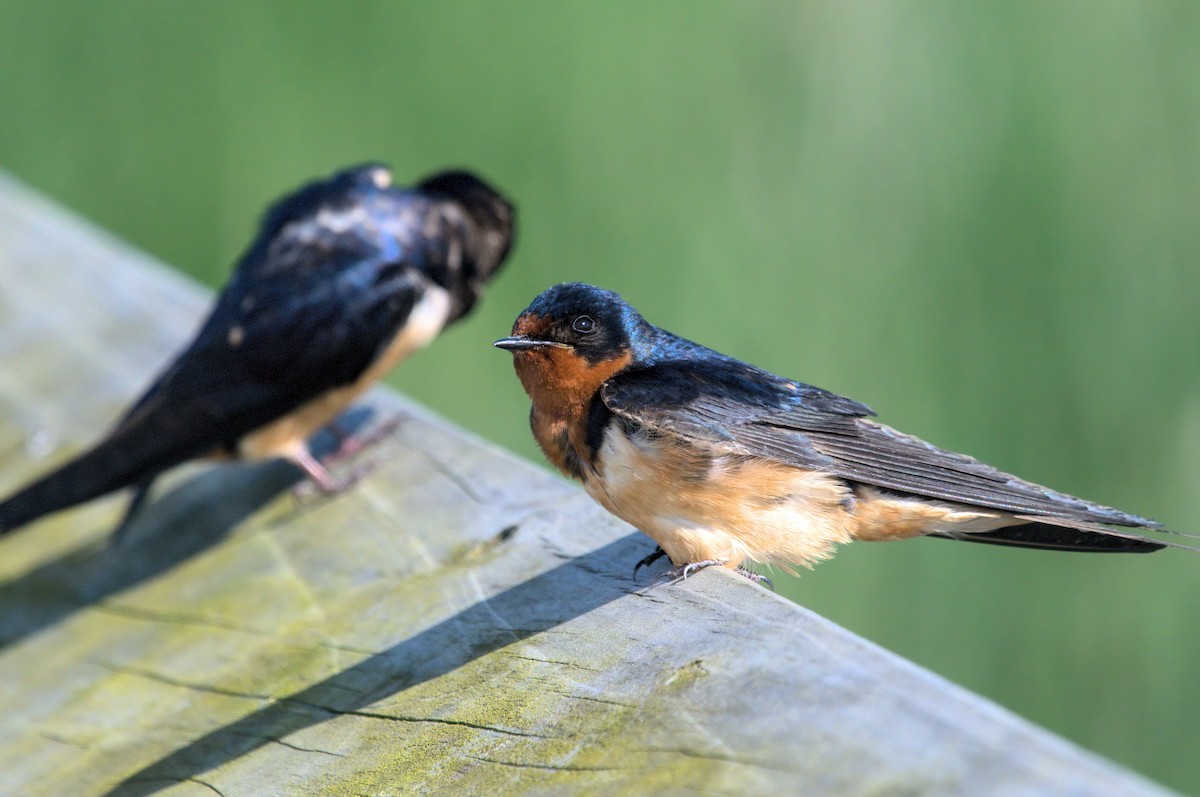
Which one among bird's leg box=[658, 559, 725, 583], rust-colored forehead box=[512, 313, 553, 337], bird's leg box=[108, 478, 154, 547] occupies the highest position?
rust-colored forehead box=[512, 313, 553, 337]

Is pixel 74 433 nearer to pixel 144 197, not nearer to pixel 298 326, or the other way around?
pixel 298 326

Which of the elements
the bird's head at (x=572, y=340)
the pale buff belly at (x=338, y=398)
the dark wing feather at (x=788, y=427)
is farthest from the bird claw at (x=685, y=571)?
the pale buff belly at (x=338, y=398)

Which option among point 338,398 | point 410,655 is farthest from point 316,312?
point 410,655

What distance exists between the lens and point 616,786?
0.88 meters

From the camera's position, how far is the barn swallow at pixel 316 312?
2410 millimetres

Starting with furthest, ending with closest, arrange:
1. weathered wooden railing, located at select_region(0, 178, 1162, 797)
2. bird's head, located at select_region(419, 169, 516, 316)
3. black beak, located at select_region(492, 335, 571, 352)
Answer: bird's head, located at select_region(419, 169, 516, 316) < black beak, located at select_region(492, 335, 571, 352) < weathered wooden railing, located at select_region(0, 178, 1162, 797)

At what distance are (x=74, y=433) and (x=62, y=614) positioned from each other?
54 cm

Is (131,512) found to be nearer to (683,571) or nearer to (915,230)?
(683,571)

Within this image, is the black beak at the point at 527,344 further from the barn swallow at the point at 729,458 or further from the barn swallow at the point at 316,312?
the barn swallow at the point at 316,312

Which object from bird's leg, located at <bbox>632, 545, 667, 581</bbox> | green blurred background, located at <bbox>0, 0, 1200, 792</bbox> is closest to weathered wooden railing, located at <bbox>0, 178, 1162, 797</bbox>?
bird's leg, located at <bbox>632, 545, 667, 581</bbox>

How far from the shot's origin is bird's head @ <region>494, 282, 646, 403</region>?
1.61m

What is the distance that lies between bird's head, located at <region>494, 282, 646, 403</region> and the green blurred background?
2.39ft

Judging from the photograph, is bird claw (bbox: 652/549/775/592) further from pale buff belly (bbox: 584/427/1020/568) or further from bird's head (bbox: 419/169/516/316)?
bird's head (bbox: 419/169/516/316)

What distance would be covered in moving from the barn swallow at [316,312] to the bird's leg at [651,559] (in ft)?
2.78
